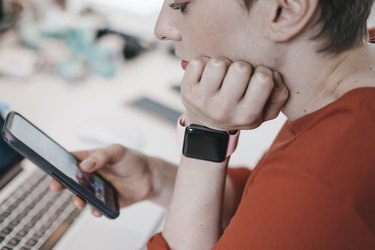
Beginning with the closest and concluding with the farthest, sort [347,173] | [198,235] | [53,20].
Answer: [347,173] < [198,235] < [53,20]

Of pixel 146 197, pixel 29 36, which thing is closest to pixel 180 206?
pixel 146 197

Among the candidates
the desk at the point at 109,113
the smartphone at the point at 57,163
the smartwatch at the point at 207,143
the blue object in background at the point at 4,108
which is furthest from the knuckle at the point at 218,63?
the blue object in background at the point at 4,108

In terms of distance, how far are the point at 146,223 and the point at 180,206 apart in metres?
0.18

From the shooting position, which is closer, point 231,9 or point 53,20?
point 231,9

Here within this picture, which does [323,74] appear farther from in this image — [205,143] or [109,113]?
[109,113]

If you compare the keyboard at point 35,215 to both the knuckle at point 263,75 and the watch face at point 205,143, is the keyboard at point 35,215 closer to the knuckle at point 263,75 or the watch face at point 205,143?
the watch face at point 205,143

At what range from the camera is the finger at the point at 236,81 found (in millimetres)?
630

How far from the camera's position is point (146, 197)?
0.90m

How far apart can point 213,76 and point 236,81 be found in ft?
0.11

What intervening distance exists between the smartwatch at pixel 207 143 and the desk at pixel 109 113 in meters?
0.26

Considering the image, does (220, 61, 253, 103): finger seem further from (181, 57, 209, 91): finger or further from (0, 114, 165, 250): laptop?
(0, 114, 165, 250): laptop

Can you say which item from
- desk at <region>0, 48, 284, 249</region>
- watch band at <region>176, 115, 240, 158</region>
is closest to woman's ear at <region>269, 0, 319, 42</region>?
watch band at <region>176, 115, 240, 158</region>

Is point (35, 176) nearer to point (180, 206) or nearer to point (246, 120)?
point (180, 206)

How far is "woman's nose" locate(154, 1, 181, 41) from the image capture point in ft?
2.21
